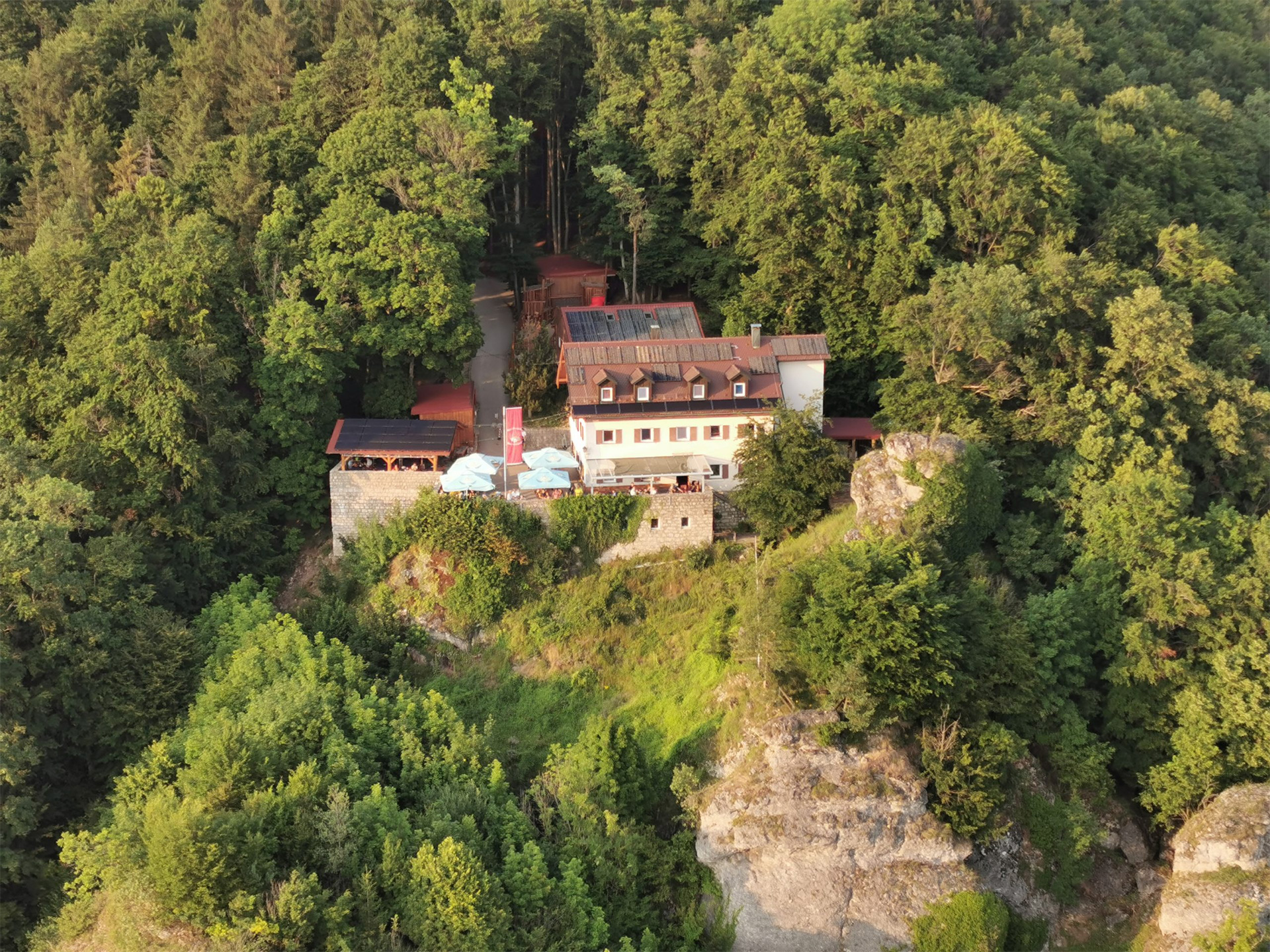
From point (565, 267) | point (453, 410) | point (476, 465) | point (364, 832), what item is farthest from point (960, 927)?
point (565, 267)

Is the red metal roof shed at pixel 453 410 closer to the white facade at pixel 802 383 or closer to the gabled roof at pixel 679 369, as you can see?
the gabled roof at pixel 679 369

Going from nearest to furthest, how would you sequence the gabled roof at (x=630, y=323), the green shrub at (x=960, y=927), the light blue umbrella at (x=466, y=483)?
the green shrub at (x=960, y=927)
the light blue umbrella at (x=466, y=483)
the gabled roof at (x=630, y=323)

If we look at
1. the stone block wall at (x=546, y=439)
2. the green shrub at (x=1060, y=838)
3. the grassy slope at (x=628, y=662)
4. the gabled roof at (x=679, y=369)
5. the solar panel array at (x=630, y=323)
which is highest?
the solar panel array at (x=630, y=323)

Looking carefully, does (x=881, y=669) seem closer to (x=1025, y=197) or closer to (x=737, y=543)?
(x=737, y=543)

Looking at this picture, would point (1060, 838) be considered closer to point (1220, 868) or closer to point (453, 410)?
point (1220, 868)

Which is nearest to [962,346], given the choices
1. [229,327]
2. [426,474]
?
[426,474]

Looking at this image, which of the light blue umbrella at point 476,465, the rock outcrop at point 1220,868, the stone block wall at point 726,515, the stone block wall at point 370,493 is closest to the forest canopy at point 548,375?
the rock outcrop at point 1220,868

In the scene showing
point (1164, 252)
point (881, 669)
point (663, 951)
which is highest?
point (1164, 252)
